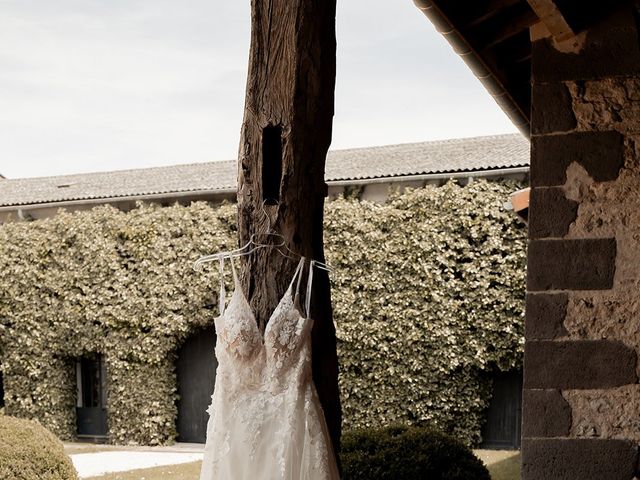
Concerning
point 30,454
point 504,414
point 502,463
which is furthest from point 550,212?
point 504,414

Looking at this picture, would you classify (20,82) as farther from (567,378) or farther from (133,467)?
(567,378)

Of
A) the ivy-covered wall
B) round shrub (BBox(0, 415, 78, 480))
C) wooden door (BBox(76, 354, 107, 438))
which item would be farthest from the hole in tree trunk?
wooden door (BBox(76, 354, 107, 438))

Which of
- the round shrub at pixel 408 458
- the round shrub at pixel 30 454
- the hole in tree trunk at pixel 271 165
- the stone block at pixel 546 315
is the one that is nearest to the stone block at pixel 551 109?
the stone block at pixel 546 315

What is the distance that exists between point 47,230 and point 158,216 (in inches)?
64.8

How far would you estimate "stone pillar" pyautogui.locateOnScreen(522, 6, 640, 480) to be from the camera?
119 inches

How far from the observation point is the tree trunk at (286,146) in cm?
267

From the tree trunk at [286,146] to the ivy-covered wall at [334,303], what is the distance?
7188 mm

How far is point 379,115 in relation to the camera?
17.0 m

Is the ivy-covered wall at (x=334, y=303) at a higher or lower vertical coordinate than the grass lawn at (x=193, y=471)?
higher

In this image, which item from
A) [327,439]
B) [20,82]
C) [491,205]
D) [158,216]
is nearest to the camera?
[327,439]

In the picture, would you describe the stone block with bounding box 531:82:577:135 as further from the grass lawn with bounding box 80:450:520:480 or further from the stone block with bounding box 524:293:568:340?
the grass lawn with bounding box 80:450:520:480

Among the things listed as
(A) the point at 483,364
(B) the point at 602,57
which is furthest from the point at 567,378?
(A) the point at 483,364

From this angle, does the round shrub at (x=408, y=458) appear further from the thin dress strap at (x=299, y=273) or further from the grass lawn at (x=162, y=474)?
the grass lawn at (x=162, y=474)

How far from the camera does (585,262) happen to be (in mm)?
3094
